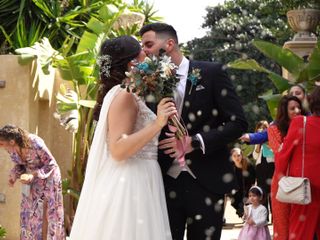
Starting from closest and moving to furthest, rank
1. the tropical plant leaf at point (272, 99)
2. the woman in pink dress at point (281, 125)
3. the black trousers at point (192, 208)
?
the black trousers at point (192, 208)
the woman in pink dress at point (281, 125)
the tropical plant leaf at point (272, 99)

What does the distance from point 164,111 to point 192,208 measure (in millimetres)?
800

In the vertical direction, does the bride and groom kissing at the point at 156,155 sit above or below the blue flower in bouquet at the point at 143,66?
below

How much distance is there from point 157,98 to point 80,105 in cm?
813

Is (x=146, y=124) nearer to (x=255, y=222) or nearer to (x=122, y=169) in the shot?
(x=122, y=169)

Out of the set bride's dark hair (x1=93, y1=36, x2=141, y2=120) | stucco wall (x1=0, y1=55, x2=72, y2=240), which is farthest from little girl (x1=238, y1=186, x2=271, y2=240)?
bride's dark hair (x1=93, y1=36, x2=141, y2=120)

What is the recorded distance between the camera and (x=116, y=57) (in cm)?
495

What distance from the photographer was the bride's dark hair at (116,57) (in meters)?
4.95

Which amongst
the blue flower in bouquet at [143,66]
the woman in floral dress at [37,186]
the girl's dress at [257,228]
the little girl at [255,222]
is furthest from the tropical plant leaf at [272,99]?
the blue flower in bouquet at [143,66]

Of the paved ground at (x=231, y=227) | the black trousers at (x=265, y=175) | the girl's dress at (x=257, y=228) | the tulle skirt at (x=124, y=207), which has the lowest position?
the paved ground at (x=231, y=227)

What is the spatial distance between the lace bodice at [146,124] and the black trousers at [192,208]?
11.1 inches

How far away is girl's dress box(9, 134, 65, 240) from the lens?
9414 mm

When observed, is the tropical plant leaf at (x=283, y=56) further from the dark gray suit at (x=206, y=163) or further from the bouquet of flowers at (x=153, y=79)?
the bouquet of flowers at (x=153, y=79)

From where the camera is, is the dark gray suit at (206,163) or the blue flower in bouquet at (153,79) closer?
the blue flower in bouquet at (153,79)

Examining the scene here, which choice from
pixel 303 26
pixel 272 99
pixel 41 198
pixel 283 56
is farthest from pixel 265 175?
pixel 41 198
